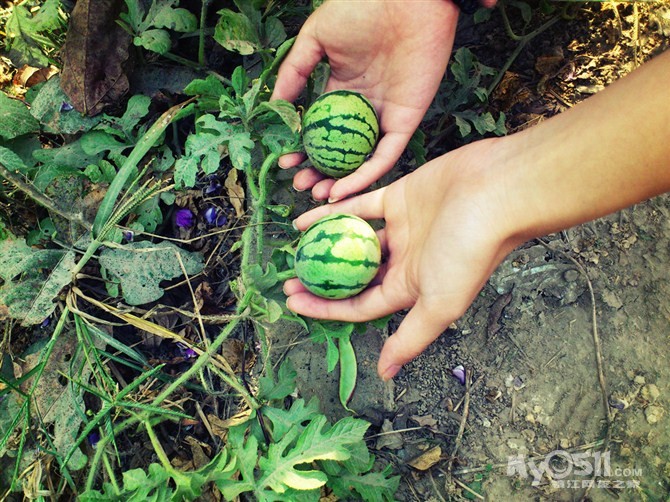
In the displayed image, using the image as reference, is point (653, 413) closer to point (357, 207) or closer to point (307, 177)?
point (357, 207)

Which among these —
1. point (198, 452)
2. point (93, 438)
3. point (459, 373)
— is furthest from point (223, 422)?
point (459, 373)

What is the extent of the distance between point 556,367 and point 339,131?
1647 millimetres

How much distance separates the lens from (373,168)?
242 centimetres

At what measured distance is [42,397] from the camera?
2512 millimetres

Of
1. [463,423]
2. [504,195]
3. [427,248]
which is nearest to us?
→ [504,195]

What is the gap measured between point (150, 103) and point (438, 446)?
2.31 meters

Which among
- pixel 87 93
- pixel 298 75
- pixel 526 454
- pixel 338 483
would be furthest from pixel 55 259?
pixel 526 454

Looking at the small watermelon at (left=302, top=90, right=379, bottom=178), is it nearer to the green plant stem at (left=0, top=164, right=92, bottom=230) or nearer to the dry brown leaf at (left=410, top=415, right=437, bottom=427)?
the green plant stem at (left=0, top=164, right=92, bottom=230)

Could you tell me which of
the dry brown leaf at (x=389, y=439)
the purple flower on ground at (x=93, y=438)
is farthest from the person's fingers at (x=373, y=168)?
the purple flower on ground at (x=93, y=438)

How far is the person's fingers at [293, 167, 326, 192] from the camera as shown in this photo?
2.55m

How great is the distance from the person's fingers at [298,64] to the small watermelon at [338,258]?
0.67 m

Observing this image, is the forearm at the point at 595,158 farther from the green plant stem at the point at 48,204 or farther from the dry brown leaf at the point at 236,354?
the green plant stem at the point at 48,204

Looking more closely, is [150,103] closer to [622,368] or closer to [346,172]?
[346,172]

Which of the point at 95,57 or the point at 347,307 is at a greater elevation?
the point at 95,57
